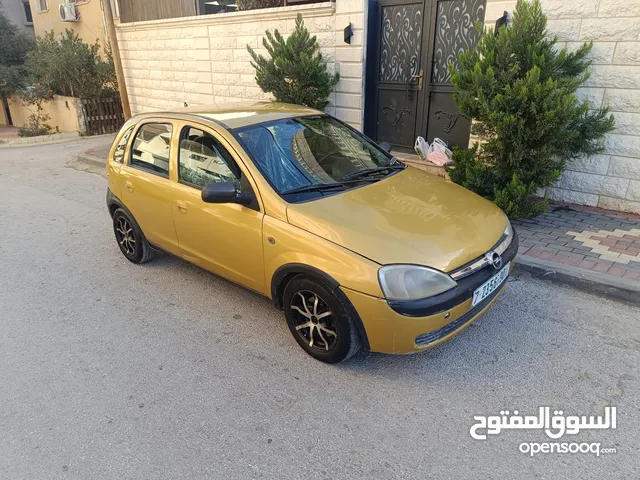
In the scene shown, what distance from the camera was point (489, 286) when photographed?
3078mm

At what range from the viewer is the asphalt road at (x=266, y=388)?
8.13 feet

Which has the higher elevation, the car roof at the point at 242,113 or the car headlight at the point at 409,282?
the car roof at the point at 242,113

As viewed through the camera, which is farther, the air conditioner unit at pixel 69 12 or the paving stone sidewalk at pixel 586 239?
the air conditioner unit at pixel 69 12

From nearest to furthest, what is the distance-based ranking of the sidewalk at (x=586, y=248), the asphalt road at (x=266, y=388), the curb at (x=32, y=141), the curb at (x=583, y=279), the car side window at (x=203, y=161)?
the asphalt road at (x=266, y=388) < the car side window at (x=203, y=161) < the curb at (x=583, y=279) < the sidewalk at (x=586, y=248) < the curb at (x=32, y=141)

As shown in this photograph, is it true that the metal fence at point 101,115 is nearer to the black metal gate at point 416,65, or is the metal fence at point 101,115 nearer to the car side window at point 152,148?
the black metal gate at point 416,65

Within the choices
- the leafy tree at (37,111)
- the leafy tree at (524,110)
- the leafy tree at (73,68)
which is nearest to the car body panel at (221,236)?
the leafy tree at (524,110)

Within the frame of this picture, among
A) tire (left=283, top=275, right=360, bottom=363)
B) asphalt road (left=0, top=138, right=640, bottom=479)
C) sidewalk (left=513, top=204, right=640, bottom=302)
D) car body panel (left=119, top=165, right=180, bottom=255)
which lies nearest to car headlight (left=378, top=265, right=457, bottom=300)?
tire (left=283, top=275, right=360, bottom=363)

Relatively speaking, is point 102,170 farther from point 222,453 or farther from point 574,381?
point 574,381

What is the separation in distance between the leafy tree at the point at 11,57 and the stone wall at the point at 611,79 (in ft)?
55.6

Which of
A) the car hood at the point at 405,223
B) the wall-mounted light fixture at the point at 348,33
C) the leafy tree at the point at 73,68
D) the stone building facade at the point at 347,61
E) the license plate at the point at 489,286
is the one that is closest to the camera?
the car hood at the point at 405,223

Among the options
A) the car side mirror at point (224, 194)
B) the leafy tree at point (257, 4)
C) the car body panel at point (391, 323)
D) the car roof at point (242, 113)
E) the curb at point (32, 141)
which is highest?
the leafy tree at point (257, 4)

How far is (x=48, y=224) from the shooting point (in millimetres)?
6336

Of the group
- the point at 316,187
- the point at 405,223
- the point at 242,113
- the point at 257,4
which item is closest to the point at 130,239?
the point at 242,113

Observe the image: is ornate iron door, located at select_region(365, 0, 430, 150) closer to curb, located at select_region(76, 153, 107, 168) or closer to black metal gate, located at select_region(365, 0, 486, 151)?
black metal gate, located at select_region(365, 0, 486, 151)
